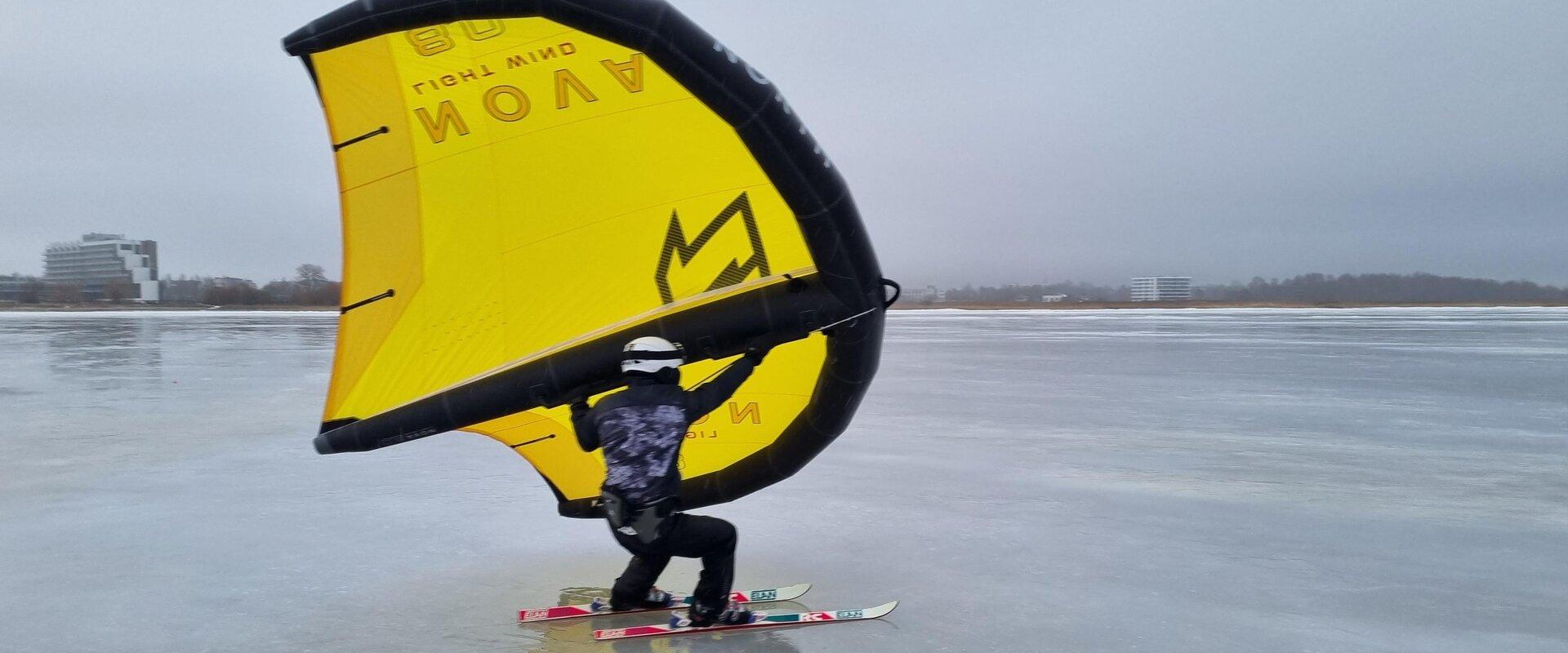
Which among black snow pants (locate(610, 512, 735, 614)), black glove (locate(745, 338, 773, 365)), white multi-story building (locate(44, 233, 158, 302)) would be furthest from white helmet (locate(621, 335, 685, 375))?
white multi-story building (locate(44, 233, 158, 302))

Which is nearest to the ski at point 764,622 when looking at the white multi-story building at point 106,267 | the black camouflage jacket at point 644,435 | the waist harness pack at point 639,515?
the waist harness pack at point 639,515

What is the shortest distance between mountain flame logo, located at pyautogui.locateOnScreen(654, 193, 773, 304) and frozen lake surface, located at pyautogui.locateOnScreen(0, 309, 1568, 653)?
1.45 metres

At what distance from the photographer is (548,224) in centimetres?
410

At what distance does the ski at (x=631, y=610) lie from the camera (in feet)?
13.4

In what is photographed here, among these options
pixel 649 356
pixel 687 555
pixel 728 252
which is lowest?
pixel 687 555

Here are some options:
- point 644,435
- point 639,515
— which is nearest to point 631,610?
point 639,515

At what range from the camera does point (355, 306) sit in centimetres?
415

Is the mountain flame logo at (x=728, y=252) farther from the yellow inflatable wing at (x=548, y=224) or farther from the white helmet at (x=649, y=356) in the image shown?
the white helmet at (x=649, y=356)

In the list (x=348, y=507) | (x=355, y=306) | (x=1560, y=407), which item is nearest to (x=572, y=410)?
(x=355, y=306)

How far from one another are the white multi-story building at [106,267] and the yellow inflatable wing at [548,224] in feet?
339

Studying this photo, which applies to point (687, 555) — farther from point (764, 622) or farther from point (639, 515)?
point (764, 622)

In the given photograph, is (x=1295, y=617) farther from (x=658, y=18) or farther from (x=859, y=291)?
(x=658, y=18)

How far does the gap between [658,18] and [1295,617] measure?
352cm

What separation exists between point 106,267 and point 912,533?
120 metres
